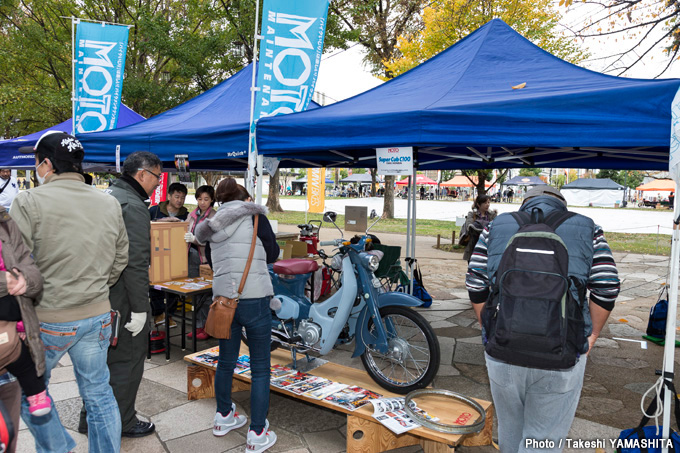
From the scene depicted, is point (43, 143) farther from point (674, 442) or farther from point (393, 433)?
point (674, 442)

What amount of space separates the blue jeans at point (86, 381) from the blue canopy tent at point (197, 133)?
2.61 metres

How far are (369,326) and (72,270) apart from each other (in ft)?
7.59

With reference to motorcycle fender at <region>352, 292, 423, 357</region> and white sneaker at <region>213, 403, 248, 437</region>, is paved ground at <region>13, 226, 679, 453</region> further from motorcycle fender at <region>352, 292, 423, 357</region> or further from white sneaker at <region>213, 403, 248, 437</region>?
motorcycle fender at <region>352, 292, 423, 357</region>

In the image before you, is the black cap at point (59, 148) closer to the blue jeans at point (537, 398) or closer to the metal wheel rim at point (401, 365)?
the blue jeans at point (537, 398)

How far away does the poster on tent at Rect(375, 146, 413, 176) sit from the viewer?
370 cm

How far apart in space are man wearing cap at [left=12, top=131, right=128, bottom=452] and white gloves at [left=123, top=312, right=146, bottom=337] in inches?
11.6

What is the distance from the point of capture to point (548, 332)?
1.88m

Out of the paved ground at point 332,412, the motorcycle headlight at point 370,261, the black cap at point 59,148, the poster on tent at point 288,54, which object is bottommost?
the paved ground at point 332,412

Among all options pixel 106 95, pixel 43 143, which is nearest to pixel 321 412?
pixel 43 143

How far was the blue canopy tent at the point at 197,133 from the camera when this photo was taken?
4.71m

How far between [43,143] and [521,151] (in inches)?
197

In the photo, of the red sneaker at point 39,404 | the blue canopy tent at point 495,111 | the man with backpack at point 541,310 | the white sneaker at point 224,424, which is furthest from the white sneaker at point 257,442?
the blue canopy tent at point 495,111

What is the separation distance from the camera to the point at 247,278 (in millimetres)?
2893

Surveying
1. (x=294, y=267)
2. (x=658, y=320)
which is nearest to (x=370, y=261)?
(x=294, y=267)
